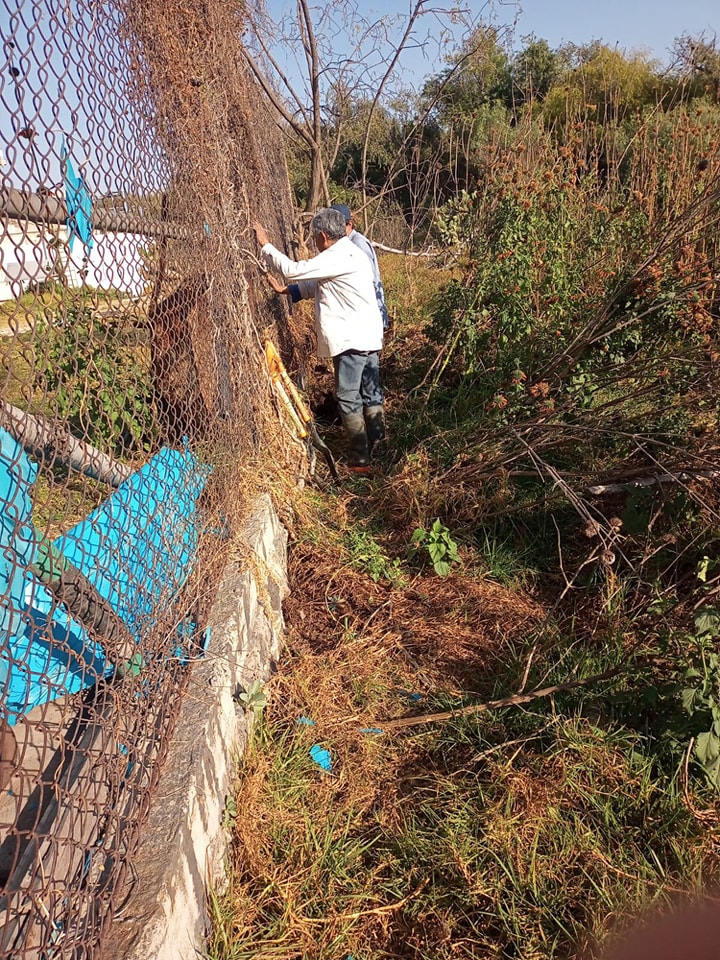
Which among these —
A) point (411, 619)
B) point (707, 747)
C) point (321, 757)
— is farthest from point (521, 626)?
point (321, 757)

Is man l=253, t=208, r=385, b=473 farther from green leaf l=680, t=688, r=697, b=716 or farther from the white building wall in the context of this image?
green leaf l=680, t=688, r=697, b=716

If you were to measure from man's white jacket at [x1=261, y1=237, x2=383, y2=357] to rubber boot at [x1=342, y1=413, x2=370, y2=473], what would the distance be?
48cm

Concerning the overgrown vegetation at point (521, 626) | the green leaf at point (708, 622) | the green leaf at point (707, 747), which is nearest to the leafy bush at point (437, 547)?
the overgrown vegetation at point (521, 626)

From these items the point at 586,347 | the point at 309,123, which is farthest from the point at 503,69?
the point at 586,347

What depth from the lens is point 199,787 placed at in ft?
5.57

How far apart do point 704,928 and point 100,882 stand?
5.18ft

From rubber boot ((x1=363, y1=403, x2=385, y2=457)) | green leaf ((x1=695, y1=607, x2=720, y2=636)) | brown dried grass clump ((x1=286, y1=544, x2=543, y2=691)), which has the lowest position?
green leaf ((x1=695, y1=607, x2=720, y2=636))

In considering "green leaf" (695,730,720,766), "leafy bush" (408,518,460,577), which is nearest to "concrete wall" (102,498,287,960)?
"leafy bush" (408,518,460,577)

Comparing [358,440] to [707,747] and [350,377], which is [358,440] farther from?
[707,747]

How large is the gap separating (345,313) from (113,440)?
255 centimetres

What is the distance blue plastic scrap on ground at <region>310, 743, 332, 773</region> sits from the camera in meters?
2.26

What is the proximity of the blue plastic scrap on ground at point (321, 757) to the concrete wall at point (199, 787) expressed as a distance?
11.9 inches

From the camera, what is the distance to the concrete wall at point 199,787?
4.49 ft

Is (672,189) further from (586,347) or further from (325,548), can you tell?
(325,548)
